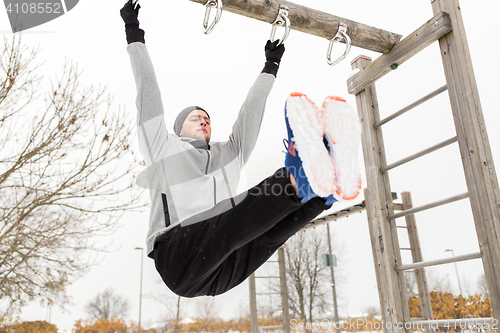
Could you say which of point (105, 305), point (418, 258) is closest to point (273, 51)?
point (418, 258)

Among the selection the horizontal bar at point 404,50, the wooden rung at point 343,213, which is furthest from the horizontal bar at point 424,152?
the wooden rung at point 343,213

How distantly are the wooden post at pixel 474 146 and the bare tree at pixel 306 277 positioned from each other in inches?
396

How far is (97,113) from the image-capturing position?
3662mm

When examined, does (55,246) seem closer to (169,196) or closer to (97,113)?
(97,113)

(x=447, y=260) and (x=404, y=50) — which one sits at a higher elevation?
(x=404, y=50)

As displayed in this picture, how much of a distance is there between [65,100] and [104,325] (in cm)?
637

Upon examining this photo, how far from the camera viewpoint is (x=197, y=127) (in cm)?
173

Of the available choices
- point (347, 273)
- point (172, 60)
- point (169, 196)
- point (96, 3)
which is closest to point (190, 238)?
point (169, 196)

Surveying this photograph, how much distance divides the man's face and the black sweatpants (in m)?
0.54

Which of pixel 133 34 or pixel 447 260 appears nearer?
pixel 133 34

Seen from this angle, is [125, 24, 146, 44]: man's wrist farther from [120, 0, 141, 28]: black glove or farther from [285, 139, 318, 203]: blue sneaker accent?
[285, 139, 318, 203]: blue sneaker accent

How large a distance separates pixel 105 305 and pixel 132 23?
2156 centimetres

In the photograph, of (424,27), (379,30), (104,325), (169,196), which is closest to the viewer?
(169,196)

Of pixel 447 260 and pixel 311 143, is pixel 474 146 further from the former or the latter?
pixel 311 143
